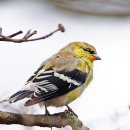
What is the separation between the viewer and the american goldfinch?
1074mm

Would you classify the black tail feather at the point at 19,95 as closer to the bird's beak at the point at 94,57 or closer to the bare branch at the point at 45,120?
the bare branch at the point at 45,120

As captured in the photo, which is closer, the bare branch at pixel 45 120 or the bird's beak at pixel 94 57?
the bare branch at pixel 45 120

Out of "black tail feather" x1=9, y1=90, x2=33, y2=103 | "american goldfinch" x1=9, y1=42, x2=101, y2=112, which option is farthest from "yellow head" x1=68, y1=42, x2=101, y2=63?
"black tail feather" x1=9, y1=90, x2=33, y2=103

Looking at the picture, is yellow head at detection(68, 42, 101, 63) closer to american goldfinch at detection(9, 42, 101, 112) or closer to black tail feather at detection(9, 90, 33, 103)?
american goldfinch at detection(9, 42, 101, 112)

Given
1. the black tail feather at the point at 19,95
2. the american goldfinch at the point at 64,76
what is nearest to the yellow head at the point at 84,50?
the american goldfinch at the point at 64,76

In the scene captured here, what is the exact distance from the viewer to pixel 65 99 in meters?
1.09

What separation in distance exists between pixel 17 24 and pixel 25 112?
274mm

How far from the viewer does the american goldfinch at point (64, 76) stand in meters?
1.07

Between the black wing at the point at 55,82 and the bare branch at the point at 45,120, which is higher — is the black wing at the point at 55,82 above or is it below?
above

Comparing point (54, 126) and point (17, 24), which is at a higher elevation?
point (17, 24)

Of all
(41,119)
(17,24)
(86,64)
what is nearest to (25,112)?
(41,119)

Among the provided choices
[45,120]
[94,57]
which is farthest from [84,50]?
[45,120]

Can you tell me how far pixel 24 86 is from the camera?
107 cm

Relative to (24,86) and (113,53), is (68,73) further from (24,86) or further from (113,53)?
(113,53)
